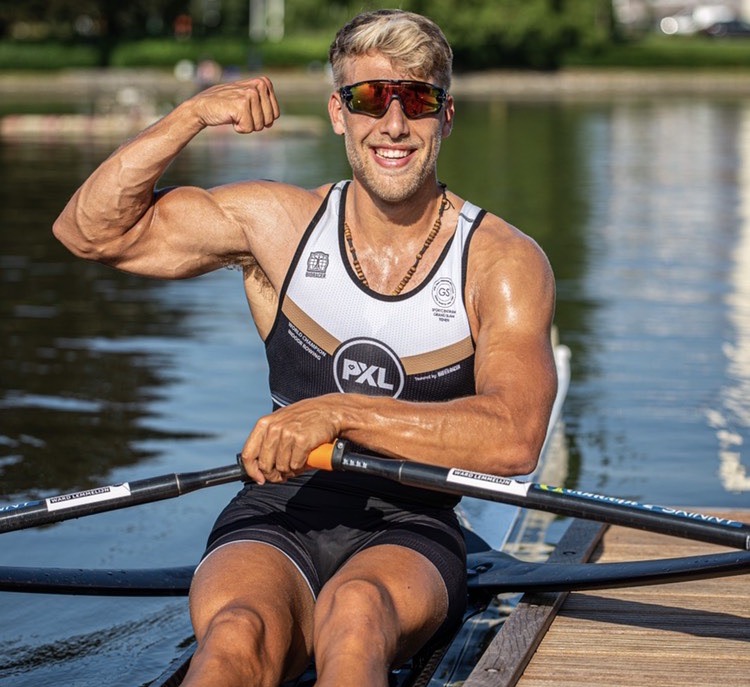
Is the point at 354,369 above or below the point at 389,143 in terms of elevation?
below

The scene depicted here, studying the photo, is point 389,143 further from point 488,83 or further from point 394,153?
point 488,83

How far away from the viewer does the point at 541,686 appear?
4051 mm

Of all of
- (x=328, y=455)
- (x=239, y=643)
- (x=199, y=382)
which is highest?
(x=328, y=455)

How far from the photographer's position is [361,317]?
14.8 feet

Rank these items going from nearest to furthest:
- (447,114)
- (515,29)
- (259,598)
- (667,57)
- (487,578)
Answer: (259,598) < (447,114) < (487,578) < (515,29) < (667,57)

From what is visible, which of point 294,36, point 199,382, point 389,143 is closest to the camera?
point 389,143

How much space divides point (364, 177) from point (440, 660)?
152 centimetres

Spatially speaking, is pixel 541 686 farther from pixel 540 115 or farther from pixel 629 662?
pixel 540 115

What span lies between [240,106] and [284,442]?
1205 millimetres

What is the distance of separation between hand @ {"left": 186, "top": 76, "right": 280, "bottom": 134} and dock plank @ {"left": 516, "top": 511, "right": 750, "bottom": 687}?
1.87m

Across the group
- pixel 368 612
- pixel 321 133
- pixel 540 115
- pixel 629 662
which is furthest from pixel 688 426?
pixel 540 115

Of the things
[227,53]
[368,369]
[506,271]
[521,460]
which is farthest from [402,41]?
[227,53]

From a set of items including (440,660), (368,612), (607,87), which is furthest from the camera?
(607,87)

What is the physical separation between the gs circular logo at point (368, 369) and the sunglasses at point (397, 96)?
0.72 metres
